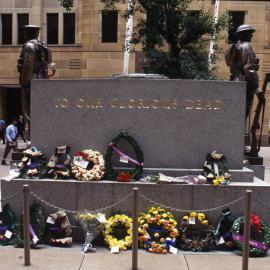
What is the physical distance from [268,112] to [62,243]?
84.6 ft

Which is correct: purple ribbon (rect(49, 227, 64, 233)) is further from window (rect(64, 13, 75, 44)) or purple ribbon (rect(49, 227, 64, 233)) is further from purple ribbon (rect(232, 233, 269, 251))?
window (rect(64, 13, 75, 44))

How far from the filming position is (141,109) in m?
8.07

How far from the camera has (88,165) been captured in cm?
775

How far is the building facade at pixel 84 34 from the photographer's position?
99.6ft

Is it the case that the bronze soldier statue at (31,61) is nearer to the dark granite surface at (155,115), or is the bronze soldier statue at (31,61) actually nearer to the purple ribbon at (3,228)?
the dark granite surface at (155,115)

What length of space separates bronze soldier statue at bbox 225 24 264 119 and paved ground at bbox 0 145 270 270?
421 cm

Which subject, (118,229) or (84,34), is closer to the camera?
(118,229)

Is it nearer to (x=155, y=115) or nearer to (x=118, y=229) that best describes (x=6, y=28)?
(x=155, y=115)

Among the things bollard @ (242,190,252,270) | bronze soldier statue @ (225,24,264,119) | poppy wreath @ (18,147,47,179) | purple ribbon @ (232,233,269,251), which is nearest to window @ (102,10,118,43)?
bronze soldier statue @ (225,24,264,119)

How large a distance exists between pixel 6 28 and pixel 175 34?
18468 millimetres

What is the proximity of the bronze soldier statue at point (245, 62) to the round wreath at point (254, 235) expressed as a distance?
3.60 metres

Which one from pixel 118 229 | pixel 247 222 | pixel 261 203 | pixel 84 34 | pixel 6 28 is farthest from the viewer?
pixel 6 28

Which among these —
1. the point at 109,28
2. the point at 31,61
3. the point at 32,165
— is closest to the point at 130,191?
the point at 32,165

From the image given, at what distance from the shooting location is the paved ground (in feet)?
20.7
